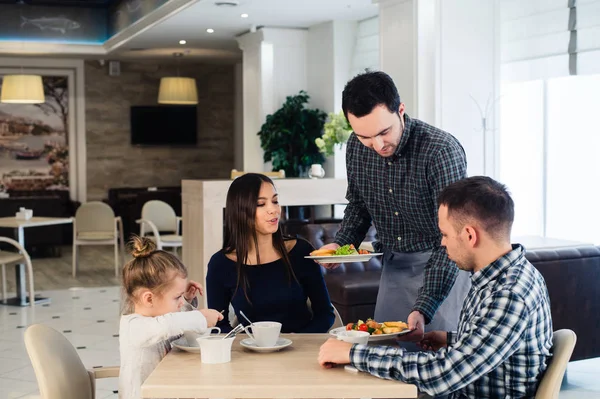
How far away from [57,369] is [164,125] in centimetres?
1253

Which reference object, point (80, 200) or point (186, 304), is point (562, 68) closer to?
point (186, 304)

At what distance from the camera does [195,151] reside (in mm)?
14992

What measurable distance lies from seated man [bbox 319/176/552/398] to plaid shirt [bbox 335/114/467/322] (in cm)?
46

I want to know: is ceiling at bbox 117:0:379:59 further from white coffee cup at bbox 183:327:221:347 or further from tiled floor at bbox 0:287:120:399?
white coffee cup at bbox 183:327:221:347

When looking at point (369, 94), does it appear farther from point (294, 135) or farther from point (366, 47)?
point (294, 135)

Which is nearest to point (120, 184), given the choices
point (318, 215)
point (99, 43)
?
point (99, 43)

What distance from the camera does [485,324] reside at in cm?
200

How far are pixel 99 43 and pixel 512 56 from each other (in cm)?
788

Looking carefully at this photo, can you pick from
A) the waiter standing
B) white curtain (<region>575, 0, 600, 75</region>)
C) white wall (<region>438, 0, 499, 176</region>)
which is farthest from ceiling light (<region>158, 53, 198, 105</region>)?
the waiter standing

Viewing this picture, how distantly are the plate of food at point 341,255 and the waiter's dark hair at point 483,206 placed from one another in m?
0.55

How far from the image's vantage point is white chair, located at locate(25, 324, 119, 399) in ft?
7.71

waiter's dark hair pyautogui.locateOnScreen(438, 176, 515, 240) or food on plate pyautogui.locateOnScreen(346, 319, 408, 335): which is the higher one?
waiter's dark hair pyautogui.locateOnScreen(438, 176, 515, 240)

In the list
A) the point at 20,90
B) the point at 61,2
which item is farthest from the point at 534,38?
the point at 61,2

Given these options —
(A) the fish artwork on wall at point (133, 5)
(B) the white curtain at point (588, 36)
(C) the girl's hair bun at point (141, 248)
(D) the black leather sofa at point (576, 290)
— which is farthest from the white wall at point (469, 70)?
(A) the fish artwork on wall at point (133, 5)
